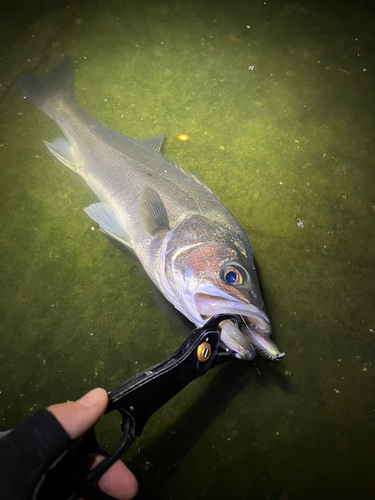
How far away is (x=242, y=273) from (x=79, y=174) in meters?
1.92

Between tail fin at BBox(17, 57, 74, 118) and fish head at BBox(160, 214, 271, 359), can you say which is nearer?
fish head at BBox(160, 214, 271, 359)

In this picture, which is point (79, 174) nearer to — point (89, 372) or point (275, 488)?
point (89, 372)

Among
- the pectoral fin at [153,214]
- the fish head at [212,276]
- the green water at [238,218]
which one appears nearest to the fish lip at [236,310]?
the fish head at [212,276]

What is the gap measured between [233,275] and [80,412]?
1.17 metres

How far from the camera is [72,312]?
2.53 metres

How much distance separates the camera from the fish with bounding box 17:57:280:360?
1997mm

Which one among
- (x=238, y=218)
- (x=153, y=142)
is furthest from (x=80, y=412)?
(x=153, y=142)

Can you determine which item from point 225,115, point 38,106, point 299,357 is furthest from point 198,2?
point 299,357

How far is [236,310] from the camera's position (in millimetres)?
1914

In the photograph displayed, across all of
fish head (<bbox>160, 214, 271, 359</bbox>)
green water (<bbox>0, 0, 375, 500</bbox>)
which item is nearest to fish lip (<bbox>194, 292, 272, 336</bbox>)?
fish head (<bbox>160, 214, 271, 359</bbox>)

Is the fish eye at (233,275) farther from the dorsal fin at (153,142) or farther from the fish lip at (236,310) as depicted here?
the dorsal fin at (153,142)

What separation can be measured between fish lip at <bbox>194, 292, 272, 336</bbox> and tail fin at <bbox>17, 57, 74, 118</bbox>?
2649 millimetres

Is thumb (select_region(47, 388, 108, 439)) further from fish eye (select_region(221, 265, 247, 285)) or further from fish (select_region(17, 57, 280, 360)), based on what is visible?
fish eye (select_region(221, 265, 247, 285))

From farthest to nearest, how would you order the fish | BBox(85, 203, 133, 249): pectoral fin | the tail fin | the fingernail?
the tail fin, BBox(85, 203, 133, 249): pectoral fin, the fish, the fingernail
